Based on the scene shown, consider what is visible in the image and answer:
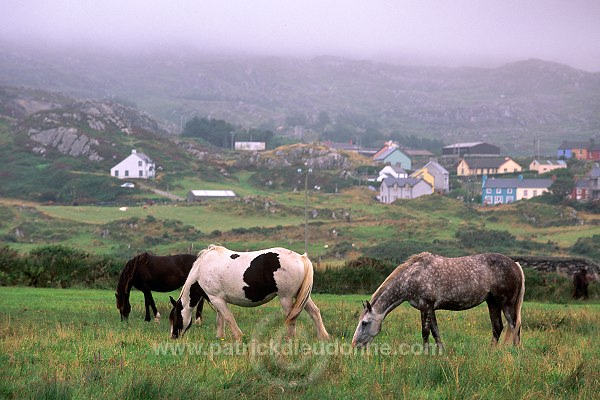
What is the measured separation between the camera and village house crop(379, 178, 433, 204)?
142000 mm

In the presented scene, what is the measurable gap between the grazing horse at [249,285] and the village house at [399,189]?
12350 centimetres

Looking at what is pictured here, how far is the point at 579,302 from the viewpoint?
35.3 metres

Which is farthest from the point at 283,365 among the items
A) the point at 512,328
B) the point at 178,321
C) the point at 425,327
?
the point at 512,328

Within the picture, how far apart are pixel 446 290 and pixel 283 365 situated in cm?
471

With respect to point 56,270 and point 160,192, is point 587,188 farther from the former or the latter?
point 56,270

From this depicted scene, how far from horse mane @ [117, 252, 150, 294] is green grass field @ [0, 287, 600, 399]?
244cm

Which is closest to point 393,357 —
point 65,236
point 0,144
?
point 65,236

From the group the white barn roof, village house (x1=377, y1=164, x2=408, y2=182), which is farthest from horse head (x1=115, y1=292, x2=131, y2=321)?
village house (x1=377, y1=164, x2=408, y2=182)

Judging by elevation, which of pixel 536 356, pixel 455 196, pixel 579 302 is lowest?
pixel 455 196

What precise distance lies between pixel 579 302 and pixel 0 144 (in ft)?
504

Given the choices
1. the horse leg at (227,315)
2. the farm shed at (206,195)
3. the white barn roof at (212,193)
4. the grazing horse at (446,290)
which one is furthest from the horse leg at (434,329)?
the white barn roof at (212,193)

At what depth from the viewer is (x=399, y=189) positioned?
143m

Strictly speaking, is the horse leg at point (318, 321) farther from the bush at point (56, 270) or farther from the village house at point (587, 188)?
the village house at point (587, 188)

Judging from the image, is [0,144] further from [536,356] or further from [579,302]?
[536,356]
